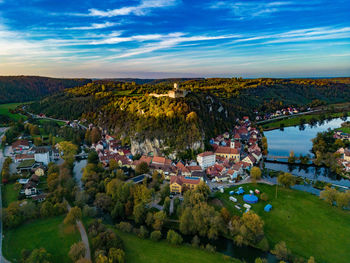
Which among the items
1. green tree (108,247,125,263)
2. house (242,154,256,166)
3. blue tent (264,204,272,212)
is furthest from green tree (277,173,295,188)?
green tree (108,247,125,263)

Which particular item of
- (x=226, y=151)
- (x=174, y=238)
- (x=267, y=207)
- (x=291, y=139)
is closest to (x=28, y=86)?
(x=226, y=151)

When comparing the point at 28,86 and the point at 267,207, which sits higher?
the point at 28,86


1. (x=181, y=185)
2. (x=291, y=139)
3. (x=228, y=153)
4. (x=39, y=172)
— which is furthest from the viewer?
(x=291, y=139)

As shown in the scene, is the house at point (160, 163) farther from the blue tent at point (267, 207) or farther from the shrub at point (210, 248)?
the shrub at point (210, 248)

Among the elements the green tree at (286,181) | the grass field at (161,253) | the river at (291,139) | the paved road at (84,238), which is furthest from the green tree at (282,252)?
the river at (291,139)

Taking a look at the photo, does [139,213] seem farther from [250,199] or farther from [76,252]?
[250,199]

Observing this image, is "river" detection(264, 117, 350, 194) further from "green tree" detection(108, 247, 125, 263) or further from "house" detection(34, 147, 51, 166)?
"house" detection(34, 147, 51, 166)
